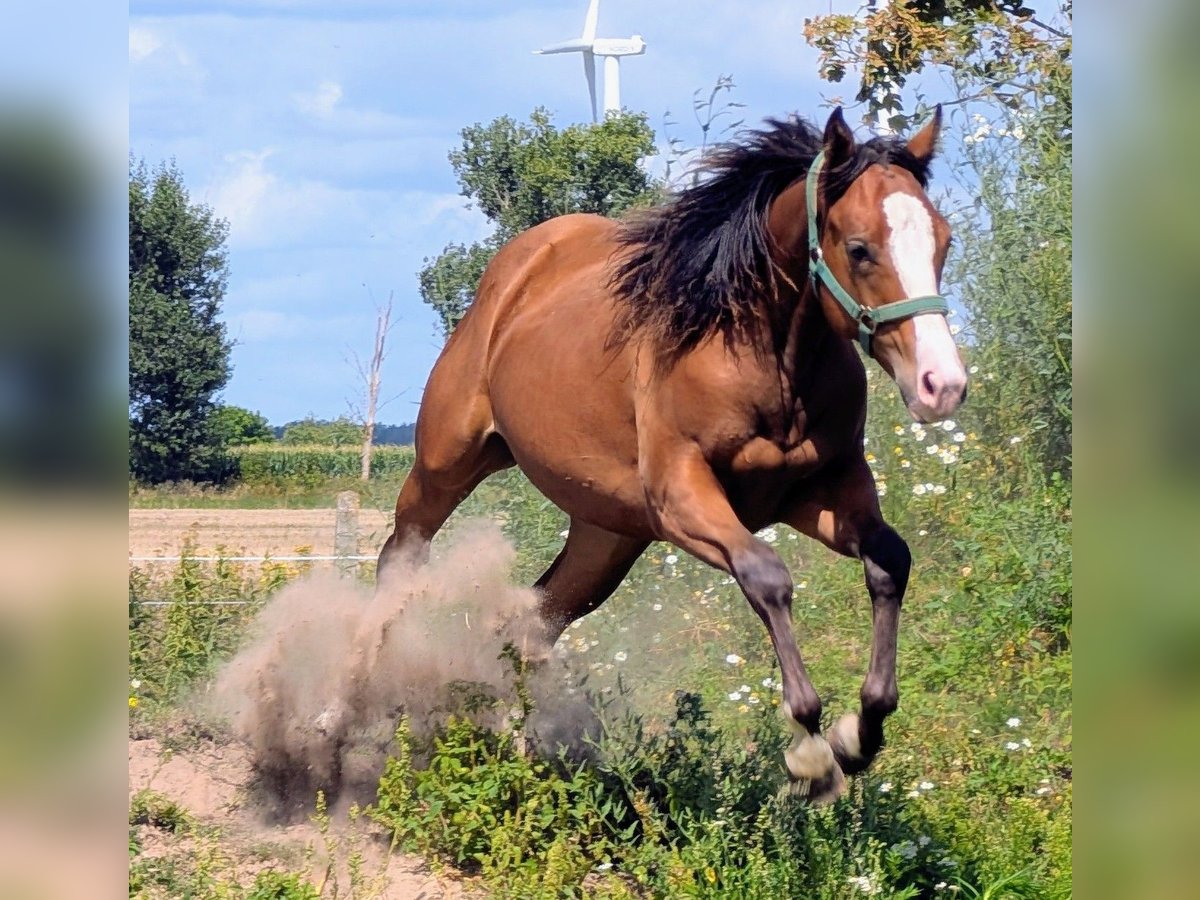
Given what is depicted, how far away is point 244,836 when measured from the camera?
Result: 5.27m

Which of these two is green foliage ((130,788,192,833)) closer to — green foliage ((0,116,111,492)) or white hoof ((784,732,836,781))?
white hoof ((784,732,836,781))

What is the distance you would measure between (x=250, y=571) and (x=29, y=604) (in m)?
8.67

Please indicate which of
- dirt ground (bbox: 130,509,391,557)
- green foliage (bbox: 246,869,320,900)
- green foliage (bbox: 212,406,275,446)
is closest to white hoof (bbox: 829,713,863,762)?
green foliage (bbox: 246,869,320,900)

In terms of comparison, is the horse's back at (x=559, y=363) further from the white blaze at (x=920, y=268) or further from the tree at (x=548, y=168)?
the tree at (x=548, y=168)

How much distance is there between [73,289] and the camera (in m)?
1.67

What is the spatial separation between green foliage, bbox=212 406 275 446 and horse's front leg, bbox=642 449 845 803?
1807 cm

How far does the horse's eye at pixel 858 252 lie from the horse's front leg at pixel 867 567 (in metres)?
0.85

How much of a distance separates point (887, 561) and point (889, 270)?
95 centimetres

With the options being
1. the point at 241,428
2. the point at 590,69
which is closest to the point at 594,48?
the point at 590,69

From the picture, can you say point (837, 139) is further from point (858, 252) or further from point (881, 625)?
point (881, 625)

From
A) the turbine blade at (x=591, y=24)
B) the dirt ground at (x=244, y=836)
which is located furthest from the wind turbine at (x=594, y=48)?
the dirt ground at (x=244, y=836)

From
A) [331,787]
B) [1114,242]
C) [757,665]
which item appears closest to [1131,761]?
[1114,242]

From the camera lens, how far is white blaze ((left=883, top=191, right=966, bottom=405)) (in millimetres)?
3727

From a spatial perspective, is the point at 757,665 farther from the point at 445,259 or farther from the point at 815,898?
the point at 445,259
